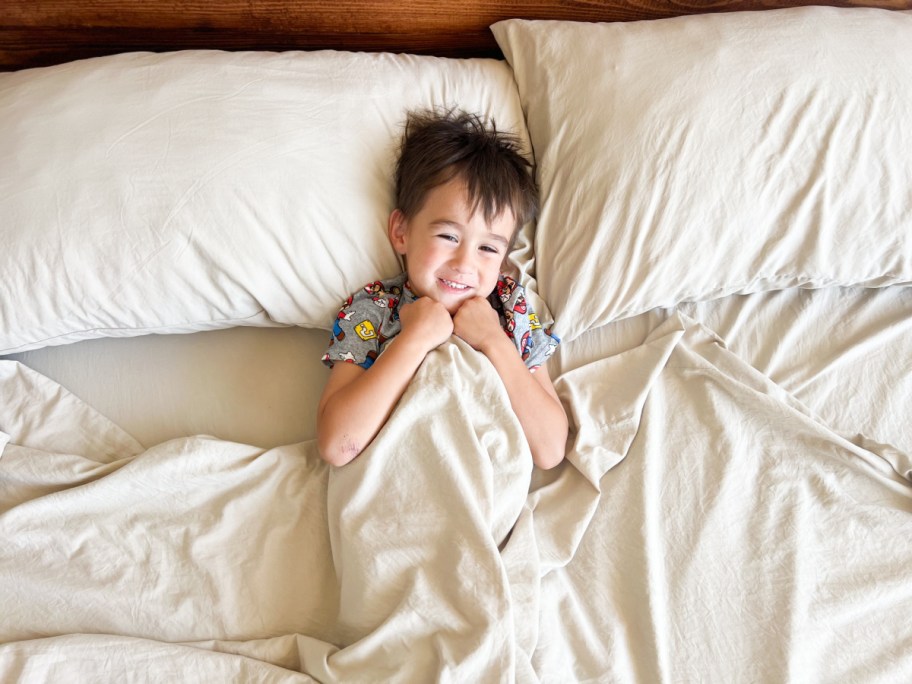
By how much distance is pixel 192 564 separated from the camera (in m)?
1.02

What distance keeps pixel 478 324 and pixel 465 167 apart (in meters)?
0.26

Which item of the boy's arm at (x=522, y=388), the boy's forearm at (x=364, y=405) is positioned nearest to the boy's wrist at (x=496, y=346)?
the boy's arm at (x=522, y=388)

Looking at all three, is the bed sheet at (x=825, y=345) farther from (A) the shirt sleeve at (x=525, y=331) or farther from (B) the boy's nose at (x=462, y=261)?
(B) the boy's nose at (x=462, y=261)

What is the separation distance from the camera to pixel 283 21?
1397 mm

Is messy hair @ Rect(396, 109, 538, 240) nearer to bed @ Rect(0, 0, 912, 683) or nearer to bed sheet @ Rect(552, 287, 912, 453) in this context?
bed @ Rect(0, 0, 912, 683)

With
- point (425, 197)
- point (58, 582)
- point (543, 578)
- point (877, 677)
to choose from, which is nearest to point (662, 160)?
point (425, 197)

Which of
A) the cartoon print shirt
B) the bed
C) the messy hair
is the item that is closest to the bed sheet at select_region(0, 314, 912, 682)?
the bed

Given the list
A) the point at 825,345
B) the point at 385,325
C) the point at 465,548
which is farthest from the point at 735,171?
the point at 465,548

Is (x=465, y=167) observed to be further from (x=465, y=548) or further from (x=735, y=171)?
(x=465, y=548)

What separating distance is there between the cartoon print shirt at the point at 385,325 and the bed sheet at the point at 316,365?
0.08 meters

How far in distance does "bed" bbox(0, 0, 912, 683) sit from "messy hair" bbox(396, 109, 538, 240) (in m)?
0.04

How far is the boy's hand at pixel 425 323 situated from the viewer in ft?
3.64

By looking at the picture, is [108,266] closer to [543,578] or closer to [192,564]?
[192,564]

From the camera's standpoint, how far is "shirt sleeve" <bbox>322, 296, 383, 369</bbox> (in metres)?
1.15
